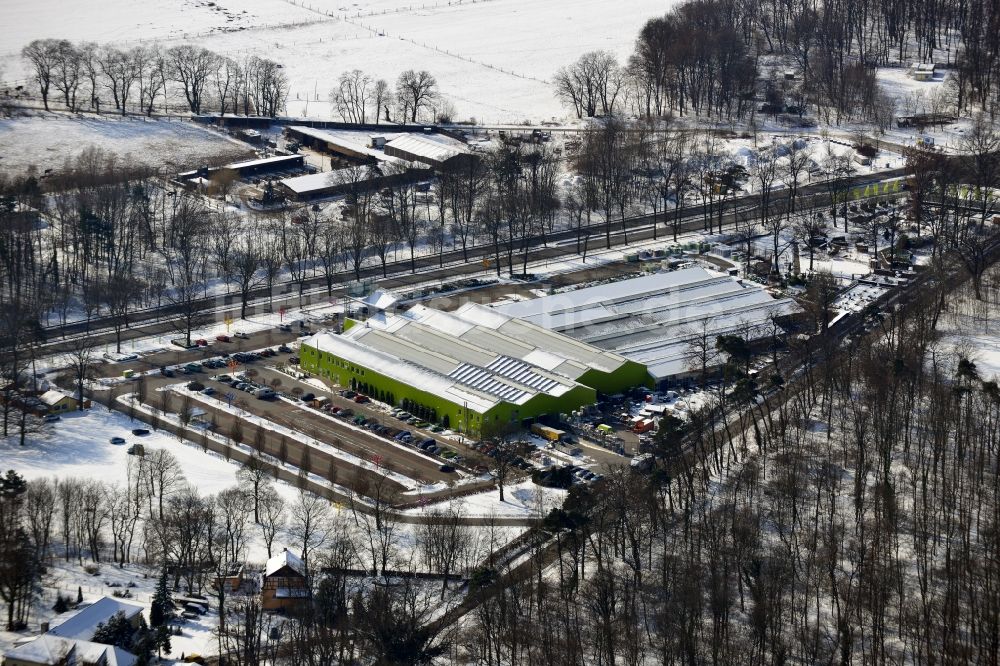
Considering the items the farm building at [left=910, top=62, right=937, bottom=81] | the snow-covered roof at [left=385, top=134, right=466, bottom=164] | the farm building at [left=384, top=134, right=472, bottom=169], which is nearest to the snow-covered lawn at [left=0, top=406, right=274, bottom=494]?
the farm building at [left=384, top=134, right=472, bottom=169]

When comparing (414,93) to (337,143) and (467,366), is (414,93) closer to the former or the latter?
(337,143)

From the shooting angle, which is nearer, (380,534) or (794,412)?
(380,534)

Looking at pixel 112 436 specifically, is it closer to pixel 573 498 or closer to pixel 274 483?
pixel 274 483

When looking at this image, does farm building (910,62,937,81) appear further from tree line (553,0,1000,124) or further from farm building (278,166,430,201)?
farm building (278,166,430,201)

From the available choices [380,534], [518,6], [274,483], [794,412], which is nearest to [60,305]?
[274,483]

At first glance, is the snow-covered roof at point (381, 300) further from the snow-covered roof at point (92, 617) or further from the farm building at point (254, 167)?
the snow-covered roof at point (92, 617)
